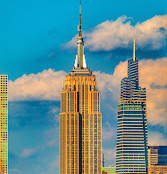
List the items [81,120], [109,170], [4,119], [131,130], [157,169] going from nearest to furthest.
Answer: [81,120], [4,119], [109,170], [131,130], [157,169]

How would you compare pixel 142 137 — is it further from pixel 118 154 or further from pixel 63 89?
pixel 63 89

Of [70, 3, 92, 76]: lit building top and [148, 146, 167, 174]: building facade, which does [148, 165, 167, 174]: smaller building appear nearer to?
[148, 146, 167, 174]: building facade

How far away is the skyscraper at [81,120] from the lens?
435 feet

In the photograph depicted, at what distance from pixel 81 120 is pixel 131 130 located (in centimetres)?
2373

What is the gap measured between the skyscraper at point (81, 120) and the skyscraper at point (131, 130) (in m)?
19.5

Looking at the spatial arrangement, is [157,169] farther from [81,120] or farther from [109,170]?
[81,120]

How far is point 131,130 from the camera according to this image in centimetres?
15675

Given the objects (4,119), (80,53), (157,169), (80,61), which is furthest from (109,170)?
(80,53)

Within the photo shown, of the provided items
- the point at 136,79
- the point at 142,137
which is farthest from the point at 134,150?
the point at 136,79

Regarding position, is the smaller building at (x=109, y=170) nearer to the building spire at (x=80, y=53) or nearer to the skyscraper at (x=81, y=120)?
the skyscraper at (x=81, y=120)

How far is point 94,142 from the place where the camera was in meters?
135

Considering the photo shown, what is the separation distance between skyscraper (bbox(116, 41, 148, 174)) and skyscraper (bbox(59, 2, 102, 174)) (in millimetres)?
19509

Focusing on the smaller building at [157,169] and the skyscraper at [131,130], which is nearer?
the skyscraper at [131,130]

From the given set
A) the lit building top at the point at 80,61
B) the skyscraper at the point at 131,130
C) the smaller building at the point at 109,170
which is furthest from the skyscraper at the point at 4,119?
the skyscraper at the point at 131,130
